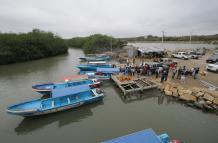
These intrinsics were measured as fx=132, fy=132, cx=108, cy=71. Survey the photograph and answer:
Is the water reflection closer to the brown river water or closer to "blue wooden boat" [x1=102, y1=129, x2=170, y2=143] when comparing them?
the brown river water

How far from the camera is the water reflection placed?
9.42 m

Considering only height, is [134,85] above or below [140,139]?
below

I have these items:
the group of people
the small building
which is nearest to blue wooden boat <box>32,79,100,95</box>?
the group of people

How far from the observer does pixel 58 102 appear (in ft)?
38.2

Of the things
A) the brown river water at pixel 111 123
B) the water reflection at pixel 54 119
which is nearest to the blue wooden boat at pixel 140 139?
the brown river water at pixel 111 123

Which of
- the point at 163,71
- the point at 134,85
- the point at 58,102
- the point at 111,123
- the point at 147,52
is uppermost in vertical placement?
the point at 147,52

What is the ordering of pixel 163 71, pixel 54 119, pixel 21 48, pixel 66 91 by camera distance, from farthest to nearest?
1. pixel 21 48
2. pixel 163 71
3. pixel 66 91
4. pixel 54 119

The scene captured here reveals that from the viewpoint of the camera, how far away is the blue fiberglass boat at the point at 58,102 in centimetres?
975

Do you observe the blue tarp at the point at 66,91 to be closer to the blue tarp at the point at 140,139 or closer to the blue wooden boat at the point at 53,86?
the blue wooden boat at the point at 53,86

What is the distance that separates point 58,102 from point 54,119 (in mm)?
1675

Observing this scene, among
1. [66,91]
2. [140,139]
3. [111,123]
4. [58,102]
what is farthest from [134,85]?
[140,139]

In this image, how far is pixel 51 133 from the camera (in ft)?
29.3

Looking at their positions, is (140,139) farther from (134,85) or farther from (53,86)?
(53,86)

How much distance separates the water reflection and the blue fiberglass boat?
0.43m
